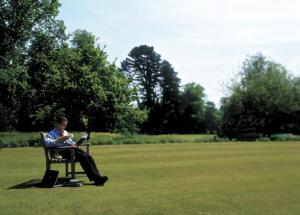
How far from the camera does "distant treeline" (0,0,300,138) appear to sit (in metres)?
42.0

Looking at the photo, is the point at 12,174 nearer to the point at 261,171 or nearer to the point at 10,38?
the point at 261,171

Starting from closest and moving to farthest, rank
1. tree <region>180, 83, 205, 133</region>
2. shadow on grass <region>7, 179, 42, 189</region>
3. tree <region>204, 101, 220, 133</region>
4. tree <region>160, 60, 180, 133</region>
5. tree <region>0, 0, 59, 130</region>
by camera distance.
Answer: shadow on grass <region>7, 179, 42, 189</region> < tree <region>0, 0, 59, 130</region> < tree <region>160, 60, 180, 133</region> < tree <region>180, 83, 205, 133</region> < tree <region>204, 101, 220, 133</region>

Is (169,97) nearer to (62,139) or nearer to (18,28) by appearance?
(18,28)

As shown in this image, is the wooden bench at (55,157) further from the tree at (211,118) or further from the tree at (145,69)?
the tree at (211,118)

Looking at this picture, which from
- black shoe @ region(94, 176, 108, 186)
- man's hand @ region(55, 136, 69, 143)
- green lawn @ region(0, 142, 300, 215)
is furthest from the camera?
man's hand @ region(55, 136, 69, 143)

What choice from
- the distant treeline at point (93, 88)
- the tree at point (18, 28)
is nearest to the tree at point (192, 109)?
the distant treeline at point (93, 88)

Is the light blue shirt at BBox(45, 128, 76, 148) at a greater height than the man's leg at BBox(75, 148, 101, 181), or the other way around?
the light blue shirt at BBox(45, 128, 76, 148)

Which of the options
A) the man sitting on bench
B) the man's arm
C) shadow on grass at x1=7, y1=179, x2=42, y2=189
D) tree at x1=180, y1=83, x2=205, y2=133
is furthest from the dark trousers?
tree at x1=180, y1=83, x2=205, y2=133

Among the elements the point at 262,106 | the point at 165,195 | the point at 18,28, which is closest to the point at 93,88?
the point at 18,28

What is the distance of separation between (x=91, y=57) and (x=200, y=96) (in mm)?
70866

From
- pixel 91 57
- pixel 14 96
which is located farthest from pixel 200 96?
pixel 14 96

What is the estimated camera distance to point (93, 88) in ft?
173

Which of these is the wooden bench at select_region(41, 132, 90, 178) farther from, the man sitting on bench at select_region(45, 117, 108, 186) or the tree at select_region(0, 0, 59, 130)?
the tree at select_region(0, 0, 59, 130)

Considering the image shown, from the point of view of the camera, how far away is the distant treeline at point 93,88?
42000 mm
